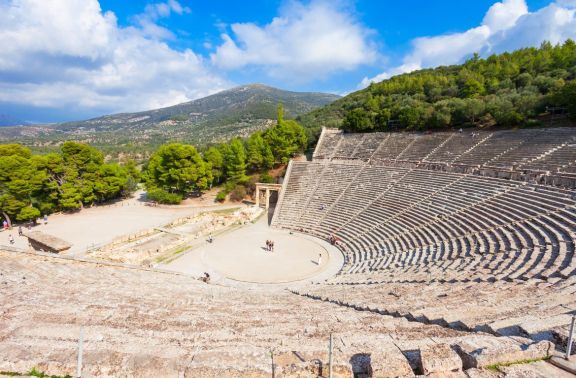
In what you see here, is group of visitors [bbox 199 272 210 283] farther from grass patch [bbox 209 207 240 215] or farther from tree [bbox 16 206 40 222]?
tree [bbox 16 206 40 222]

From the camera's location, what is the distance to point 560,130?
885 inches

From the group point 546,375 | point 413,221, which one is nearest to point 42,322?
point 546,375

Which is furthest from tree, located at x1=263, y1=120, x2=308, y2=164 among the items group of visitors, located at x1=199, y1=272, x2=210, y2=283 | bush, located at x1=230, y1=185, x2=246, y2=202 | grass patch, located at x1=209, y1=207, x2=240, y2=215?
group of visitors, located at x1=199, y1=272, x2=210, y2=283

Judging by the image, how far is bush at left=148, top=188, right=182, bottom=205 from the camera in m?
34.4

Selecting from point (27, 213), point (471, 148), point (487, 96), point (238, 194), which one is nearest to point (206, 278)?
point (238, 194)

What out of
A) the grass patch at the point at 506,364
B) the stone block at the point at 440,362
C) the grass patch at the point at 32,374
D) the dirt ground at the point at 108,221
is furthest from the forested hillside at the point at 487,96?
the grass patch at the point at 32,374

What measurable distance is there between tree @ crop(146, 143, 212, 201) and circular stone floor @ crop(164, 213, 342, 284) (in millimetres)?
14207

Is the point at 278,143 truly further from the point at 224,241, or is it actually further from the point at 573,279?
the point at 573,279

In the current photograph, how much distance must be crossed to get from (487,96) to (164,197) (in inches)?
1535

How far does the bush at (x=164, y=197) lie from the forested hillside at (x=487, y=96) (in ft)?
77.5

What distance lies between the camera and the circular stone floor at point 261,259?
1709 cm

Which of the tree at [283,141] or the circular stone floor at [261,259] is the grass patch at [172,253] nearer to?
the circular stone floor at [261,259]

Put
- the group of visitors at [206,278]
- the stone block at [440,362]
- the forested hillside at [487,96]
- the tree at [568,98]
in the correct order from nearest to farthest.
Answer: the stone block at [440,362] → the group of visitors at [206,278] → the tree at [568,98] → the forested hillside at [487,96]

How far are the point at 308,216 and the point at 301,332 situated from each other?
19.9 m
